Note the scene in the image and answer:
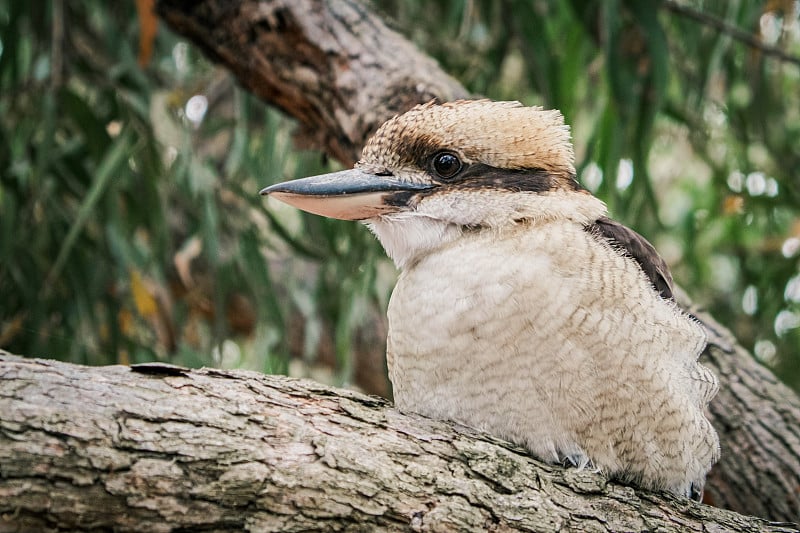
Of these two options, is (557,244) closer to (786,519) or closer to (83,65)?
(786,519)

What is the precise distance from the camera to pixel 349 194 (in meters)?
1.63

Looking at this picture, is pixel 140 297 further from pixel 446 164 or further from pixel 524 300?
pixel 524 300

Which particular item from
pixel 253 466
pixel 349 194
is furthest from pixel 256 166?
pixel 253 466

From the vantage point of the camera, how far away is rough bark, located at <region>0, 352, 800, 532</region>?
1018mm

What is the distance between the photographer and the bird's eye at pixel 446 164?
1.65 meters

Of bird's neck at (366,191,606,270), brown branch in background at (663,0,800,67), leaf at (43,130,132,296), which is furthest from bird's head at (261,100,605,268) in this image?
brown branch in background at (663,0,800,67)

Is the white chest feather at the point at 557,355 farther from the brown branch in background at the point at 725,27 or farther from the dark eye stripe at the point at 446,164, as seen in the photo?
the brown branch in background at the point at 725,27

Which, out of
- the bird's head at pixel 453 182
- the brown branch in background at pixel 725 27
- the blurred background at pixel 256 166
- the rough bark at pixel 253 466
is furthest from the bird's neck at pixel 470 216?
the brown branch in background at pixel 725 27

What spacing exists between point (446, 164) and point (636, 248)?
36 centimetres

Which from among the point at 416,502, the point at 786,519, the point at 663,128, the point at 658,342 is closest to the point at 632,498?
the point at 658,342

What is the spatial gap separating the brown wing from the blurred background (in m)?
0.77

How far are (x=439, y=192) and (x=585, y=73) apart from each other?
5.47 feet

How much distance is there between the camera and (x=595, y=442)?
4.70ft

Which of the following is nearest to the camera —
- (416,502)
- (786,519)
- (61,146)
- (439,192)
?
(416,502)
